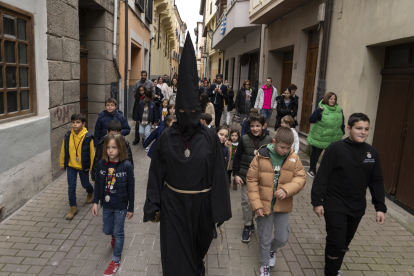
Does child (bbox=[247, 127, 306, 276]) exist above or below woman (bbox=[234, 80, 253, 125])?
below

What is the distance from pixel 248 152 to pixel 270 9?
8109 mm

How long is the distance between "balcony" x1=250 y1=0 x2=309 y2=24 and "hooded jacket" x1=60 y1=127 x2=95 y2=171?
25.0 feet

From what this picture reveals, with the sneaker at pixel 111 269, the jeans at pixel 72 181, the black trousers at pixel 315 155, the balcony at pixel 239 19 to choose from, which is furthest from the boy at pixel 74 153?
the balcony at pixel 239 19

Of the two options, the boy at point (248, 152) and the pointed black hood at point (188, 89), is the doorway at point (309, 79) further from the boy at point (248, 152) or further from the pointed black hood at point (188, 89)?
the pointed black hood at point (188, 89)

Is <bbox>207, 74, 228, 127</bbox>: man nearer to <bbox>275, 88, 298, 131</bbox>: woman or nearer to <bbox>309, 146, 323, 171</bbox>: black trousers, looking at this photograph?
<bbox>275, 88, 298, 131</bbox>: woman

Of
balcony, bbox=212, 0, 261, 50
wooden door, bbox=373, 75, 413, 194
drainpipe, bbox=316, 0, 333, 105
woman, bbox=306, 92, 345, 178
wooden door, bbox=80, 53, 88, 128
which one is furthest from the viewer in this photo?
balcony, bbox=212, 0, 261, 50

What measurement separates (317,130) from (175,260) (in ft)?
16.3

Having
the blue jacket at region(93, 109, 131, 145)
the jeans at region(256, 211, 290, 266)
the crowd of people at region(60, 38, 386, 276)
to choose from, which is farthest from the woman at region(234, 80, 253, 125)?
the jeans at region(256, 211, 290, 266)

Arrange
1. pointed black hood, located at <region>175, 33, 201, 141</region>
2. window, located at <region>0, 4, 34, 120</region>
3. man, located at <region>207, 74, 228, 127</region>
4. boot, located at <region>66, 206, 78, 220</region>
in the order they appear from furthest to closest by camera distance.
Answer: man, located at <region>207, 74, 228, 127</region> → window, located at <region>0, 4, 34, 120</region> → boot, located at <region>66, 206, 78, 220</region> → pointed black hood, located at <region>175, 33, 201, 141</region>

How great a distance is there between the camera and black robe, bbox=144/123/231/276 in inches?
121

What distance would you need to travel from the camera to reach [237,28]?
1585 centimetres

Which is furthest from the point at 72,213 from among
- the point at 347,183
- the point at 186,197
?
the point at 347,183

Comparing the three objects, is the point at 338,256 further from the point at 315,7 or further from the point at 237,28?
the point at 237,28

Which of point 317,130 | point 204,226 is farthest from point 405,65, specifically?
point 204,226
